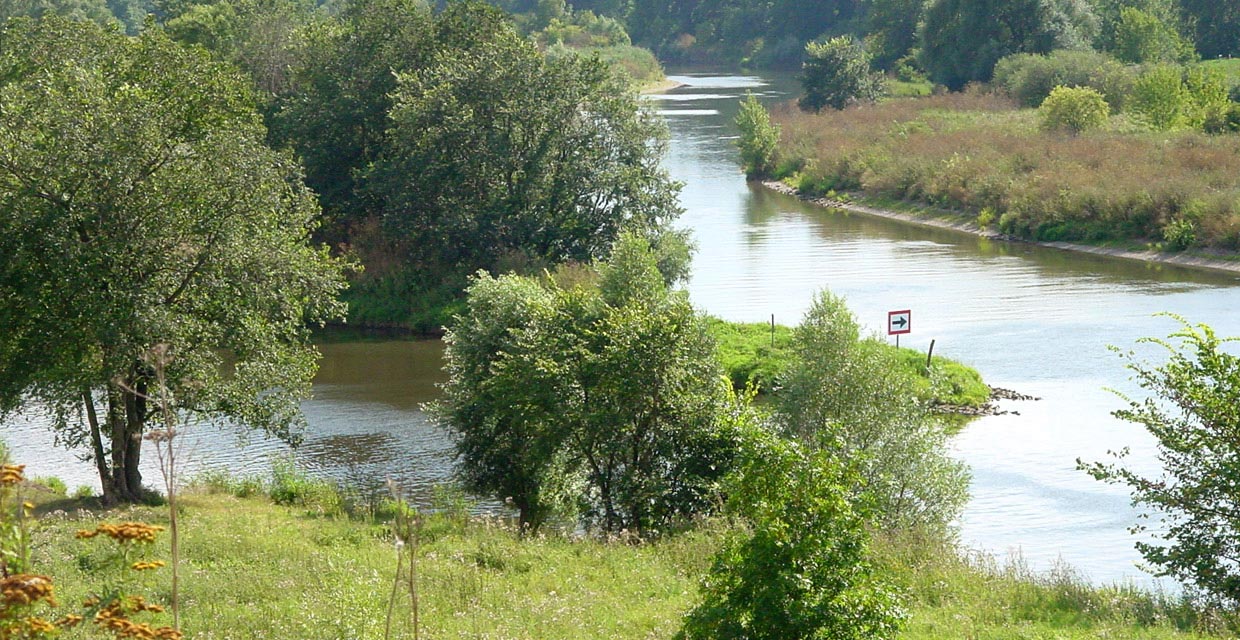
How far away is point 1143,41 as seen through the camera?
341ft

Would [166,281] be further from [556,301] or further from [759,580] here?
[759,580]

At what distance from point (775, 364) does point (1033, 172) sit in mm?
33518

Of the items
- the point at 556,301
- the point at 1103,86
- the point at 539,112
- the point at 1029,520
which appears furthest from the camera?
the point at 1103,86

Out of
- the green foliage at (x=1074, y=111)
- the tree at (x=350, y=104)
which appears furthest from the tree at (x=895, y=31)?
the tree at (x=350, y=104)

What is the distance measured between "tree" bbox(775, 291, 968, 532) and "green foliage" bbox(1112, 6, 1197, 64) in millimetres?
85404

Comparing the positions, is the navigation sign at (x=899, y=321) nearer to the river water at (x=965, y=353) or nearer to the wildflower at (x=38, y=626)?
the river water at (x=965, y=353)

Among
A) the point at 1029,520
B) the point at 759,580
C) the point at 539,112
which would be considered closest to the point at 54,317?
the point at 759,580

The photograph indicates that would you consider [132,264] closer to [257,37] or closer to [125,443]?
[125,443]

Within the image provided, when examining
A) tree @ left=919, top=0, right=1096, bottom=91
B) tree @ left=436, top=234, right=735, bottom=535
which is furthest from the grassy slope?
tree @ left=919, top=0, right=1096, bottom=91

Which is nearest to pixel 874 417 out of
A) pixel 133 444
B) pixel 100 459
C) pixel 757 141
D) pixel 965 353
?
pixel 133 444

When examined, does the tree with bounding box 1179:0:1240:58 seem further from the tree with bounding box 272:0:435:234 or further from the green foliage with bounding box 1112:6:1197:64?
the tree with bounding box 272:0:435:234

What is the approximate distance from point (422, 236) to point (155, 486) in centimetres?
2388

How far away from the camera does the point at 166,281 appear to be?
2389 cm

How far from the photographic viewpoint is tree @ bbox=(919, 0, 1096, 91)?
337 ft
